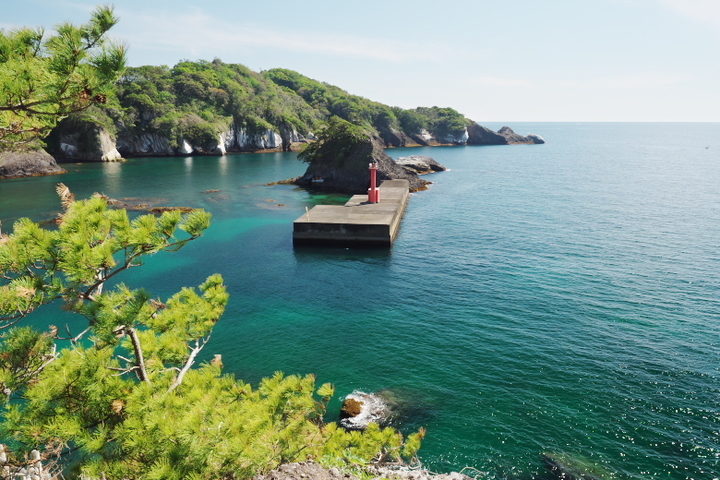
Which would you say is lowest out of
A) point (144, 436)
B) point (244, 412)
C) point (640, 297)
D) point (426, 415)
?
point (426, 415)

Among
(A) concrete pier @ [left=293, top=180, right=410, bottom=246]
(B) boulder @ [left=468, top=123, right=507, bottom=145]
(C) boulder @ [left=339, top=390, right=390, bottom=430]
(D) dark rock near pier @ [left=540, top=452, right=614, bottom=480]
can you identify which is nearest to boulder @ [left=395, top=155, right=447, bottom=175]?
(A) concrete pier @ [left=293, top=180, right=410, bottom=246]

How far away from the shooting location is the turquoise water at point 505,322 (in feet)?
50.3

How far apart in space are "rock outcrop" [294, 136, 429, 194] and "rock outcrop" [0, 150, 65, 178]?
45.9m

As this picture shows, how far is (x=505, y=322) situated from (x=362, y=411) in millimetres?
10655

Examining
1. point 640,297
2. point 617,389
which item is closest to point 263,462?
point 617,389

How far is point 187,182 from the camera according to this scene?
6950 centimetres

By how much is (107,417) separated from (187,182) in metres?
67.8

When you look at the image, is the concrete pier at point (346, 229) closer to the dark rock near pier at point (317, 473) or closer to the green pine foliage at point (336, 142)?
the green pine foliage at point (336, 142)

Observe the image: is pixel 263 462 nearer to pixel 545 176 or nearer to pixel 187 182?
pixel 187 182

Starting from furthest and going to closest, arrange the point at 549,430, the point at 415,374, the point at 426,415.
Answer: the point at 415,374 < the point at 426,415 < the point at 549,430

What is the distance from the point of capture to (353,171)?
64125 millimetres

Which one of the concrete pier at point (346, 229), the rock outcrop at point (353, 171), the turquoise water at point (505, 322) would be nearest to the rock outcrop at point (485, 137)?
the rock outcrop at point (353, 171)

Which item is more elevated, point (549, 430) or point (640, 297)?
point (640, 297)

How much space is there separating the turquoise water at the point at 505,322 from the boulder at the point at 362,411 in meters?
0.80
